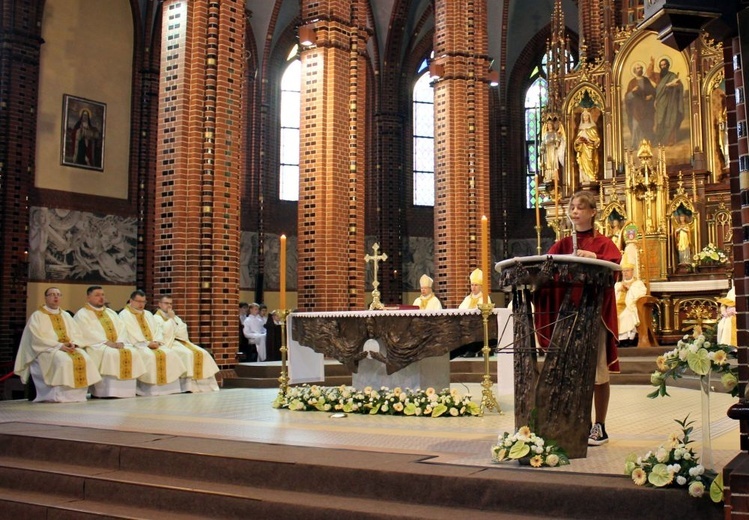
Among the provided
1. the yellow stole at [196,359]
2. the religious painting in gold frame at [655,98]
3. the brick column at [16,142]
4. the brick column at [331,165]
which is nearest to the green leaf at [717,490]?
the yellow stole at [196,359]

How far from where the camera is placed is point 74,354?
32.9ft

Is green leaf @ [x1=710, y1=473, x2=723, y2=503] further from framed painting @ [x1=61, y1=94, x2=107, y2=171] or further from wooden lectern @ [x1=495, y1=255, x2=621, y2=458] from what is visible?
framed painting @ [x1=61, y1=94, x2=107, y2=171]

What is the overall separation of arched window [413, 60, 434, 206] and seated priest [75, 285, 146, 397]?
49.4ft

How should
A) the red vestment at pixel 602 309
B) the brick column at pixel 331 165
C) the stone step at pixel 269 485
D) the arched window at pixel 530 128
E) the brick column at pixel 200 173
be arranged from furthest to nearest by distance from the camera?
1. the arched window at pixel 530 128
2. the brick column at pixel 331 165
3. the brick column at pixel 200 173
4. the red vestment at pixel 602 309
5. the stone step at pixel 269 485

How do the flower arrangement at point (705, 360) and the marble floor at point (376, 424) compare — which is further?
the marble floor at point (376, 424)

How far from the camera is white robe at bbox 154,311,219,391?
35.8ft

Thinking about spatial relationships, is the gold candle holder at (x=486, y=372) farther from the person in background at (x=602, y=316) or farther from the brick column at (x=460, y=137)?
the brick column at (x=460, y=137)

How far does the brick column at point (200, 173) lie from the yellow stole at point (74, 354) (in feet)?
5.21

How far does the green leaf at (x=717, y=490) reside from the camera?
153 inches

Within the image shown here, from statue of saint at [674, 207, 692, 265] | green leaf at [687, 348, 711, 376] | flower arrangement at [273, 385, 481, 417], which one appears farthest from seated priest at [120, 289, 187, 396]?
statue of saint at [674, 207, 692, 265]

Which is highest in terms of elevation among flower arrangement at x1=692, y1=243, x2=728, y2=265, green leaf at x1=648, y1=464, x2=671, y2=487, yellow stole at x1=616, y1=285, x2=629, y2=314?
flower arrangement at x1=692, y1=243, x2=728, y2=265

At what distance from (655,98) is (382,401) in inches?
445

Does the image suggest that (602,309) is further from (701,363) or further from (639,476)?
(639,476)

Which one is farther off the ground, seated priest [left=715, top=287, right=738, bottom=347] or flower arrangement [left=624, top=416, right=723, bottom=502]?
seated priest [left=715, top=287, right=738, bottom=347]
